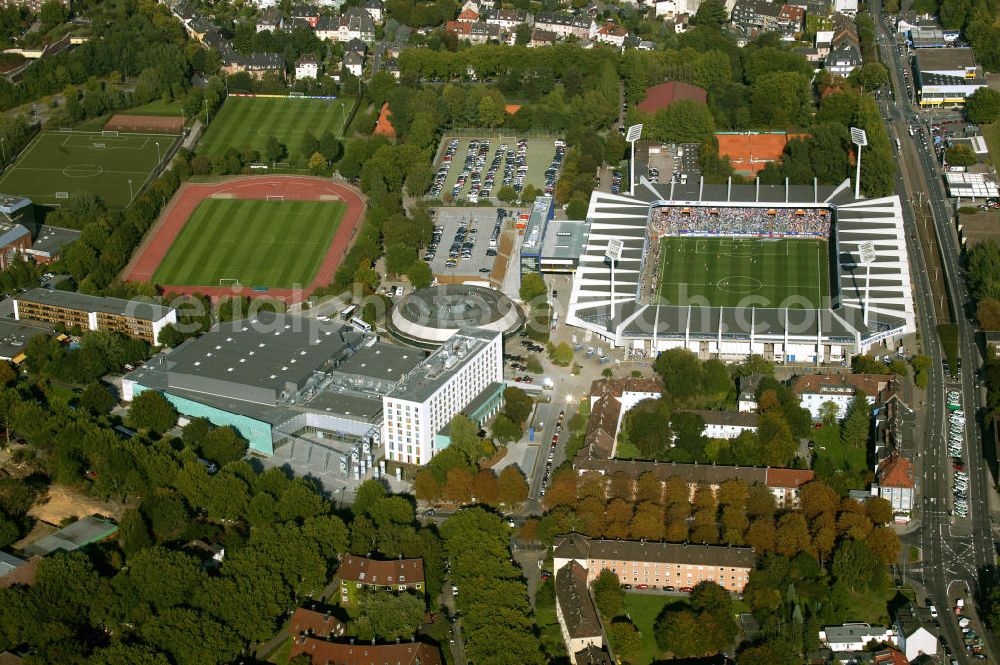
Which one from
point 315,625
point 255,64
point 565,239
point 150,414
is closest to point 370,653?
point 315,625

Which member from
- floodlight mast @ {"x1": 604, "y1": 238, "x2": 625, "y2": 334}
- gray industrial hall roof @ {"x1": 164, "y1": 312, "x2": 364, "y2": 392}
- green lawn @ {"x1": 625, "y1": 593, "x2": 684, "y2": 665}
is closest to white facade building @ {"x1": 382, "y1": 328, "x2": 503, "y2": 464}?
gray industrial hall roof @ {"x1": 164, "y1": 312, "x2": 364, "y2": 392}

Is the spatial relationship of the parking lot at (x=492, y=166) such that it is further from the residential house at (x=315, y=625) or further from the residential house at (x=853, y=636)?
the residential house at (x=853, y=636)

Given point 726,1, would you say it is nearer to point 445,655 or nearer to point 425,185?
point 425,185

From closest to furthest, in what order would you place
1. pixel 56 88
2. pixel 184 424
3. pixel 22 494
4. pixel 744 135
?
pixel 22 494, pixel 184 424, pixel 744 135, pixel 56 88


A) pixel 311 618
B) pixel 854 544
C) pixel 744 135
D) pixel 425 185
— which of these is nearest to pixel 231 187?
pixel 425 185

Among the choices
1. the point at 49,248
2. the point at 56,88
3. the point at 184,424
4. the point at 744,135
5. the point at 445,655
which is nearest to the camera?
the point at 445,655

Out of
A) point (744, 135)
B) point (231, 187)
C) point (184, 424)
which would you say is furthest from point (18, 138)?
point (744, 135)

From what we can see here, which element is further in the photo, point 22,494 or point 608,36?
point 608,36

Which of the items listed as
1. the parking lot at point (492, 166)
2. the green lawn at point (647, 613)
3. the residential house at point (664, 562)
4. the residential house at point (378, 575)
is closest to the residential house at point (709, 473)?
the residential house at point (664, 562)

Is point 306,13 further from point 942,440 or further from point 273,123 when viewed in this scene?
point 942,440
